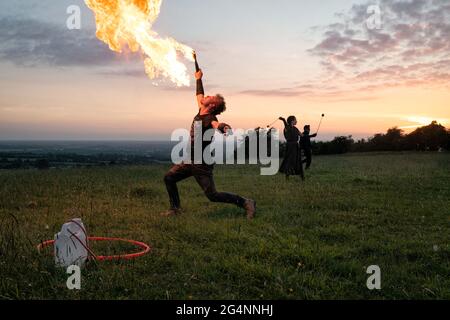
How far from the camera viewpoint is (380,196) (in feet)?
46.0

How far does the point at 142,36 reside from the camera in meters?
10.1

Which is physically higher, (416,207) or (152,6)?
(152,6)

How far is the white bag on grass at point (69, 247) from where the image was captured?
6109 mm

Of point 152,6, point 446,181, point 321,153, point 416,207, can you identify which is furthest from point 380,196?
point 321,153

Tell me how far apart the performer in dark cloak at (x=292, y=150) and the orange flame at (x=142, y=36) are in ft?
31.0

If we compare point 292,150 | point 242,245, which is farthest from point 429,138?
point 242,245

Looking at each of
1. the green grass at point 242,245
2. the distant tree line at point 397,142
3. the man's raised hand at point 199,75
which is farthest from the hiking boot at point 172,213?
the distant tree line at point 397,142

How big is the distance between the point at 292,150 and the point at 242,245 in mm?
12135

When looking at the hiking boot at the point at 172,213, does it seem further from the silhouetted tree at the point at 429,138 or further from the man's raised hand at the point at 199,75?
the silhouetted tree at the point at 429,138

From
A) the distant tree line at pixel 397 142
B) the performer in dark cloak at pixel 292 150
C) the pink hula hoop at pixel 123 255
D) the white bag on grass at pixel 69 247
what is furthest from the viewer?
the distant tree line at pixel 397 142

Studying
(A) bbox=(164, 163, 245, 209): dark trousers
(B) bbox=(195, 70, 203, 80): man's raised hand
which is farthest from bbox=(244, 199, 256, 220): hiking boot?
(B) bbox=(195, 70, 203, 80): man's raised hand

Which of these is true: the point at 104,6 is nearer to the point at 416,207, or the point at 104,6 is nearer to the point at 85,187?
the point at 85,187

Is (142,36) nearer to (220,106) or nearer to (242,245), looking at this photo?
(220,106)
